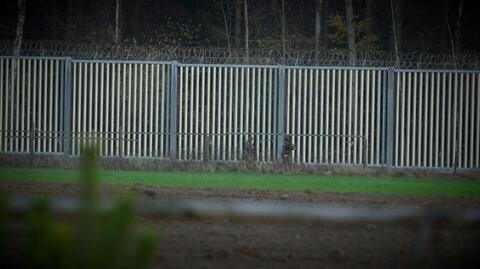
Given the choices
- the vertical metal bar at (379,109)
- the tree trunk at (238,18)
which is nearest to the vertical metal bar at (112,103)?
the vertical metal bar at (379,109)

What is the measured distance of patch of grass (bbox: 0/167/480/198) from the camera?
2000 centimetres

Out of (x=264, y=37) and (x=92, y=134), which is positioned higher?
(x=264, y=37)

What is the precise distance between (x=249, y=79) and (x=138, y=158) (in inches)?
165

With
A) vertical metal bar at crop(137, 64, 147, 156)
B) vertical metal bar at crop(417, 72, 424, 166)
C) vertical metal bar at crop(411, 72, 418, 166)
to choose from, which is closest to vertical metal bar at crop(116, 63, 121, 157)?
vertical metal bar at crop(137, 64, 147, 156)

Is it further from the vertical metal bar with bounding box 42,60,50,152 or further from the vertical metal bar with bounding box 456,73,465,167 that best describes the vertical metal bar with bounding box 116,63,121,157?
the vertical metal bar with bounding box 456,73,465,167

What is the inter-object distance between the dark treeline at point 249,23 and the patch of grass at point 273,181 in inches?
789

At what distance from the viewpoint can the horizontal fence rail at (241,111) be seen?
27.8m

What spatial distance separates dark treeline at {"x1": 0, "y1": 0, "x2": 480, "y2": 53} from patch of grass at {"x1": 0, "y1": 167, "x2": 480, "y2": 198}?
20.0 meters

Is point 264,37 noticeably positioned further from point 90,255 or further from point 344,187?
point 90,255

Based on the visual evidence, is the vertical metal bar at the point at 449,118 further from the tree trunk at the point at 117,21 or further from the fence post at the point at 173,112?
the tree trunk at the point at 117,21

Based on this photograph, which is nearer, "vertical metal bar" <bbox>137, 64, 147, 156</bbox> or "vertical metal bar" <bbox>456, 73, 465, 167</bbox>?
"vertical metal bar" <bbox>137, 64, 147, 156</bbox>

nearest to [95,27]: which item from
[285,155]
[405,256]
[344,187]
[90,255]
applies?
[285,155]

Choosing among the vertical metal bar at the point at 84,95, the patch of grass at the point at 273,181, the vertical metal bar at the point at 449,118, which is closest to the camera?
the patch of grass at the point at 273,181

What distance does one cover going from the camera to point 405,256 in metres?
11.0
